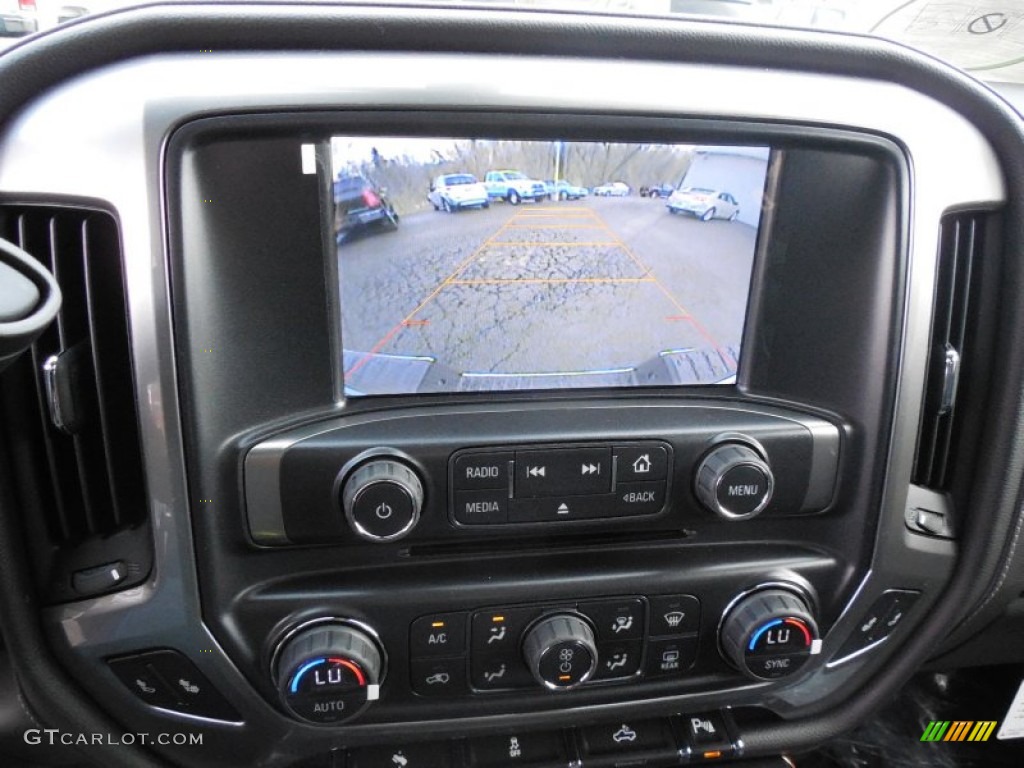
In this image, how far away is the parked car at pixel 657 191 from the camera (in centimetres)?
96

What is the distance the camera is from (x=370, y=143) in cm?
87

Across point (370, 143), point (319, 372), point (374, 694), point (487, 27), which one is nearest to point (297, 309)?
point (319, 372)

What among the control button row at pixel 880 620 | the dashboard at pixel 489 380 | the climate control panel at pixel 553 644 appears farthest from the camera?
the control button row at pixel 880 620

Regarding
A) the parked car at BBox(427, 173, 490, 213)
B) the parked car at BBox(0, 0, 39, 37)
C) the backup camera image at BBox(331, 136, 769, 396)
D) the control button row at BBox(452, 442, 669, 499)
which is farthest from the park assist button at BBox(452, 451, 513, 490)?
the parked car at BBox(0, 0, 39, 37)

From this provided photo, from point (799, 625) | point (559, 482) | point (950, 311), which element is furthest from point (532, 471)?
point (950, 311)

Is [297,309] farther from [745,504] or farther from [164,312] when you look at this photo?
[745,504]

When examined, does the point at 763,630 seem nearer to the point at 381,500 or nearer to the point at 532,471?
the point at 532,471

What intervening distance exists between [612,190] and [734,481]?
41 cm

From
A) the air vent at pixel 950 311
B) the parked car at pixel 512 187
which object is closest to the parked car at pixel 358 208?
the parked car at pixel 512 187

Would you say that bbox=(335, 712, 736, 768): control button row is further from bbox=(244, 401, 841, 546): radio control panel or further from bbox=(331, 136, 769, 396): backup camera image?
bbox=(331, 136, 769, 396): backup camera image

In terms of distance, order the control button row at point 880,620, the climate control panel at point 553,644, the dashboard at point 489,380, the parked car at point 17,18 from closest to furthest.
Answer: the dashboard at point 489,380
the parked car at point 17,18
the climate control panel at point 553,644
the control button row at point 880,620

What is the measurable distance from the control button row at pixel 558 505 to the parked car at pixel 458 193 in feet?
1.19

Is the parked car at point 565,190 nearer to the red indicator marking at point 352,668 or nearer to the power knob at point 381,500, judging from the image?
the power knob at point 381,500

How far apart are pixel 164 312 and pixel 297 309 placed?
0.16 metres
